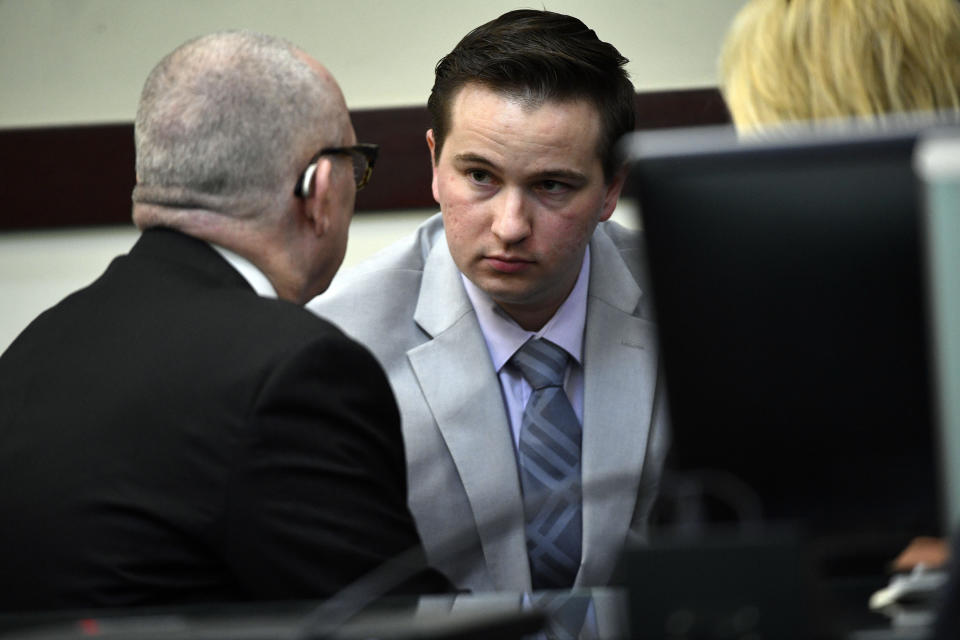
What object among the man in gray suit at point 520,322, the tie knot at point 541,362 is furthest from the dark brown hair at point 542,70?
the tie knot at point 541,362

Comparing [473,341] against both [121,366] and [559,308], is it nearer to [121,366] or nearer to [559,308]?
[559,308]

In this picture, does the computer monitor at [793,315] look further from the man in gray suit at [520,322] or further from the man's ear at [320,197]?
the man in gray suit at [520,322]

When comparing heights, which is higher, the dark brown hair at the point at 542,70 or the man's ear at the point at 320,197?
the dark brown hair at the point at 542,70

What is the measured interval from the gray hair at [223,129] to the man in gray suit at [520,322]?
534 mm

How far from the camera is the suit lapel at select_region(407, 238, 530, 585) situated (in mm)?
1967

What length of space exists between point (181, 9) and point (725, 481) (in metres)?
2.77

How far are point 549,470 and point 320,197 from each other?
63cm

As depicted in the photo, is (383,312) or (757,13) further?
(383,312)

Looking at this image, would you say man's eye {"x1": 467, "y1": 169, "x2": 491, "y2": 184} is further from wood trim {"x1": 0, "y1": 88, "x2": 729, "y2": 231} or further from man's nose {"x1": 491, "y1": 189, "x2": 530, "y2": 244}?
wood trim {"x1": 0, "y1": 88, "x2": 729, "y2": 231}

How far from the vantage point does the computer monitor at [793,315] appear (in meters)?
0.83

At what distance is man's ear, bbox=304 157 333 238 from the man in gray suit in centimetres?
47

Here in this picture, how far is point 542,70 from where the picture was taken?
220 cm

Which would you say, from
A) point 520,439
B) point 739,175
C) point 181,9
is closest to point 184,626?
point 739,175

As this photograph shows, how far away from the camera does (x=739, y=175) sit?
2.74ft
